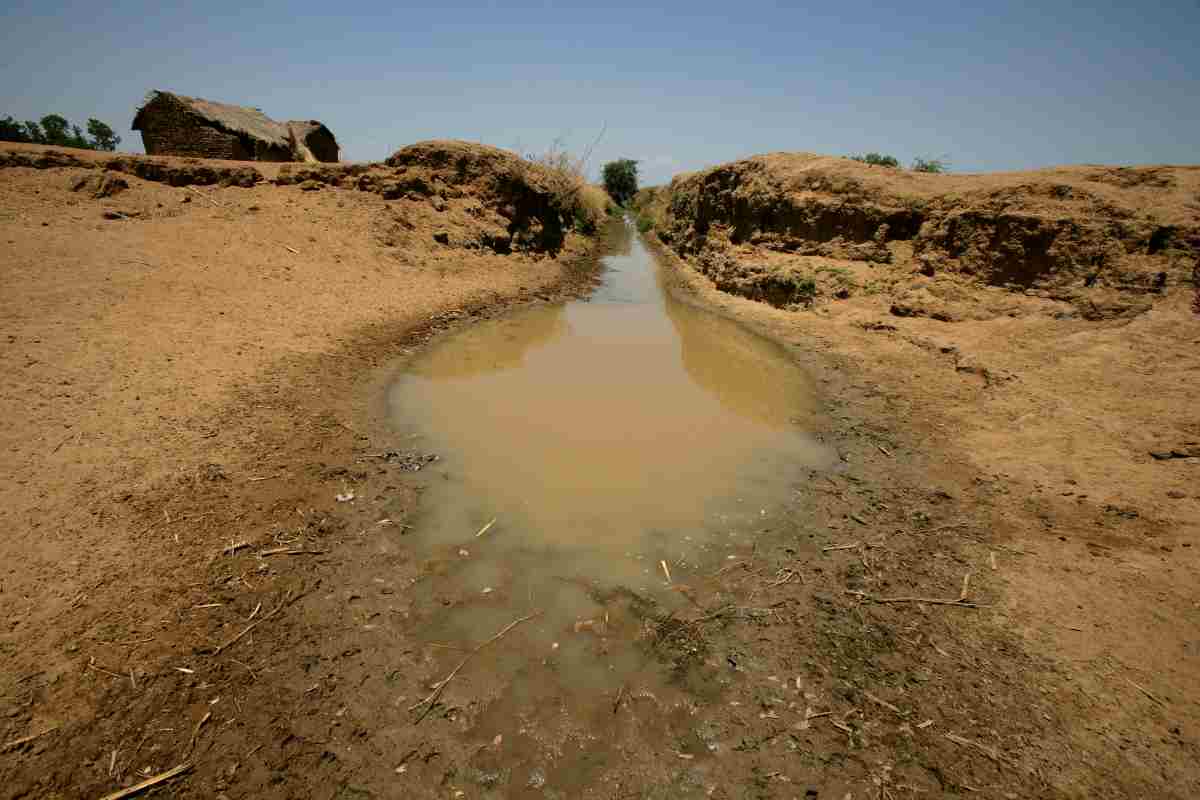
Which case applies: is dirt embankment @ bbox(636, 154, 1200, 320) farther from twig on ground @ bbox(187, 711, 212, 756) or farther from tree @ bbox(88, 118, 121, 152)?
tree @ bbox(88, 118, 121, 152)

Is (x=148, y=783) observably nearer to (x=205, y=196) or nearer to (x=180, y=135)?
(x=205, y=196)

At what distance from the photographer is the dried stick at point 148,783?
2.02 meters

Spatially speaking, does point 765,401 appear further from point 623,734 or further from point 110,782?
point 110,782

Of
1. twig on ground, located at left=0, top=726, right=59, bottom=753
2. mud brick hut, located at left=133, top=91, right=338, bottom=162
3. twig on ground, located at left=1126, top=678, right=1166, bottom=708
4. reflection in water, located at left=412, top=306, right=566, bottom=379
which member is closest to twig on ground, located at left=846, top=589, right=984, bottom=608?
twig on ground, located at left=1126, top=678, right=1166, bottom=708

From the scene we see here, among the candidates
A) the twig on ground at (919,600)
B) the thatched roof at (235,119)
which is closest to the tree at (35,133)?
the thatched roof at (235,119)

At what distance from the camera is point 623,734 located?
243cm

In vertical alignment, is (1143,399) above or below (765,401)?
above

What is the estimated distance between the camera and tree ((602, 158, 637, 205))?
1453 inches

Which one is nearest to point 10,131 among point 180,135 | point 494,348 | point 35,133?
point 35,133

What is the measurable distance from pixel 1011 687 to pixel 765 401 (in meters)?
3.73

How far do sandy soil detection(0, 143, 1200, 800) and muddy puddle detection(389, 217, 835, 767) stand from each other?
9 cm

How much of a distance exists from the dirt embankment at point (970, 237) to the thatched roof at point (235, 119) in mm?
11497

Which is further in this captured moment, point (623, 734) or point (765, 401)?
point (765, 401)

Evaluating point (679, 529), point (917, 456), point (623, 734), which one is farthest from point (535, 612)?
point (917, 456)
